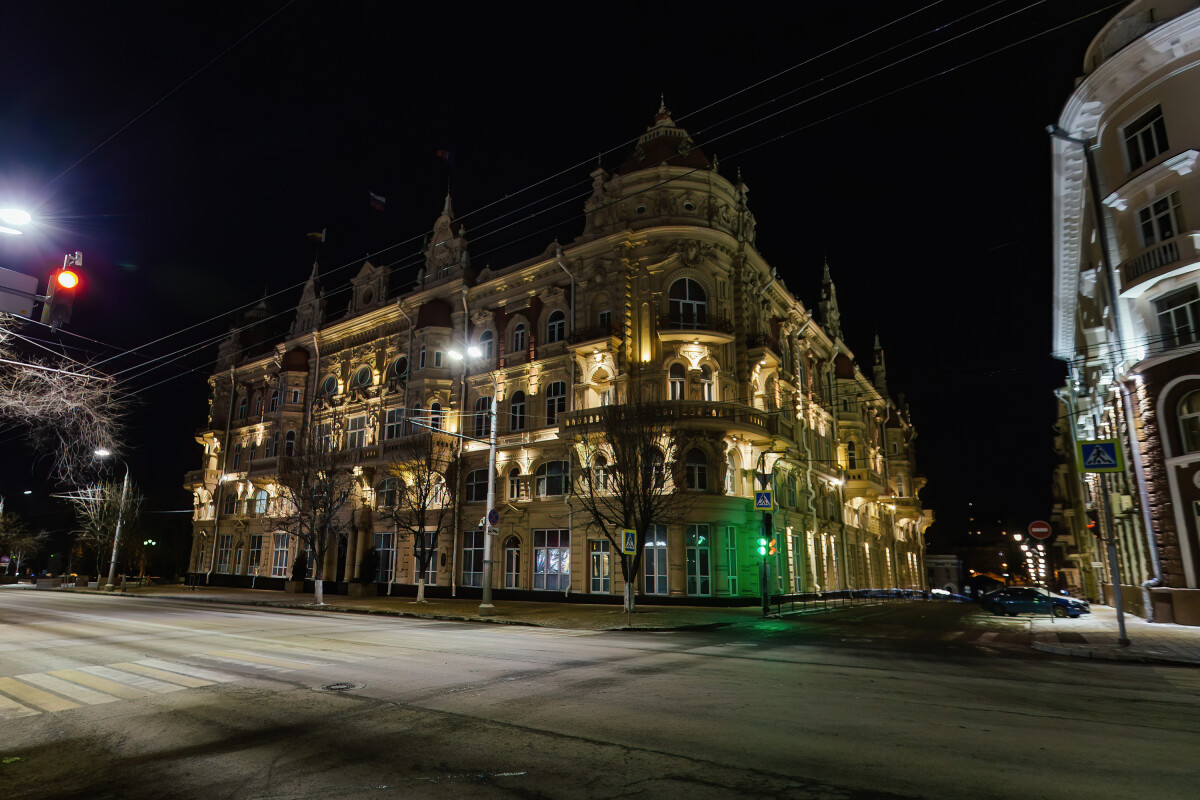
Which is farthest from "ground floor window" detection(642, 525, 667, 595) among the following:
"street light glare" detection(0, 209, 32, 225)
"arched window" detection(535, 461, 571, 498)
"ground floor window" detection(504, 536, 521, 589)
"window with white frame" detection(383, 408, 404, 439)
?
"street light glare" detection(0, 209, 32, 225)

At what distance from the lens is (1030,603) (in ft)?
96.8

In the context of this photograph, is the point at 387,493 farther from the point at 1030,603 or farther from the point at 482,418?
the point at 1030,603

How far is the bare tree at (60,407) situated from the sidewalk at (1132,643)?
19.3 metres

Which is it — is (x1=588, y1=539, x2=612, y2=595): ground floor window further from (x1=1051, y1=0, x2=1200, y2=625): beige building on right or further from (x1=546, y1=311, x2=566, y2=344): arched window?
(x1=1051, y1=0, x2=1200, y2=625): beige building on right

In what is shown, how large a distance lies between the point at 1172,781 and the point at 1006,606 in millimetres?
29237

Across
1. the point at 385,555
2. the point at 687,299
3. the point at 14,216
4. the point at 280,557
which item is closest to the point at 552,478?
the point at 687,299

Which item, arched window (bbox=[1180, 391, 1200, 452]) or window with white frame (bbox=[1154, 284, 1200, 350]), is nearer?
arched window (bbox=[1180, 391, 1200, 452])

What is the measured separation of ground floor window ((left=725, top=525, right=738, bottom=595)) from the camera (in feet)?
103

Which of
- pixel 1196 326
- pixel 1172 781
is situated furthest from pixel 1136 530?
pixel 1172 781

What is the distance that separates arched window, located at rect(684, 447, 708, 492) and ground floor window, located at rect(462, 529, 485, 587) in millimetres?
12814

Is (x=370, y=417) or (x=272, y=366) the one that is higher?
(x=272, y=366)

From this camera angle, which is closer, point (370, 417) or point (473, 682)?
point (473, 682)

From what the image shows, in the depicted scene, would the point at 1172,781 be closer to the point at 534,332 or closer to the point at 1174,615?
the point at 1174,615

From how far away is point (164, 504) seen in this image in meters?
71.6
